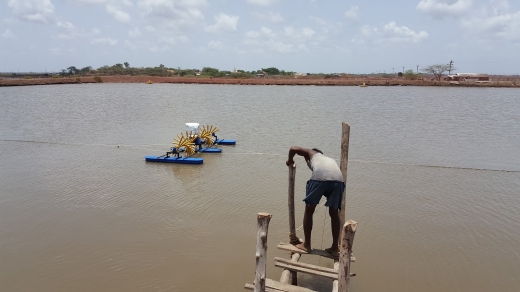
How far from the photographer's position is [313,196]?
4598 mm

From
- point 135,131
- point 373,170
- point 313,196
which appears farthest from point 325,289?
point 135,131

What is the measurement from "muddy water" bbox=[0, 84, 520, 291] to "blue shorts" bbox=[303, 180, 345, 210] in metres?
1.47

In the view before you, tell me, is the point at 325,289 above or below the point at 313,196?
below

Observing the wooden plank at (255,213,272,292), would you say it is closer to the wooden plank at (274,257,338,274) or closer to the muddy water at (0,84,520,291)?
the wooden plank at (274,257,338,274)

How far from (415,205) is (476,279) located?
9.65 feet

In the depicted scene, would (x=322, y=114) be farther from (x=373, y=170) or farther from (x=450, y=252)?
(x=450, y=252)

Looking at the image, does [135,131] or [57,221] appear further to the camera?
[135,131]

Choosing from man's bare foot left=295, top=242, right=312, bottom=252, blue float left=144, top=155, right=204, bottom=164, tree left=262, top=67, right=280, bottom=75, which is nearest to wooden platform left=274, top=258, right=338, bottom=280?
man's bare foot left=295, top=242, right=312, bottom=252

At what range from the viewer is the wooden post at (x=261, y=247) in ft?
13.4

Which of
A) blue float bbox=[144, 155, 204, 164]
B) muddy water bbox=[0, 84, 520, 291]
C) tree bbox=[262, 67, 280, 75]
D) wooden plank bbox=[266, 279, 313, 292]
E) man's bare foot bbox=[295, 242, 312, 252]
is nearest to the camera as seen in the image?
wooden plank bbox=[266, 279, 313, 292]

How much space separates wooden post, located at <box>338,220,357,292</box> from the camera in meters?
3.71

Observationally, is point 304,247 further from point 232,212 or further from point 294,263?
point 232,212

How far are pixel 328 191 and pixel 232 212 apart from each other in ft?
12.5

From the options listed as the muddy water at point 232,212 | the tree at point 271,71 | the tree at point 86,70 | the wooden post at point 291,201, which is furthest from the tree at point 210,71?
the wooden post at point 291,201
